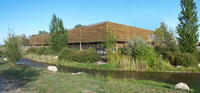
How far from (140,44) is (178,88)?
A: 8.74m

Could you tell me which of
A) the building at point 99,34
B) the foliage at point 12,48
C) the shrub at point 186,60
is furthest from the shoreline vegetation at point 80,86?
the building at point 99,34

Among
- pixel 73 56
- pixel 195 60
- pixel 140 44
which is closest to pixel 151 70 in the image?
pixel 140 44

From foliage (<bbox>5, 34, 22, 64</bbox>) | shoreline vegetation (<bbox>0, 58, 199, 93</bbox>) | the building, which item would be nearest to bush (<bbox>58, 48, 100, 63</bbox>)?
the building

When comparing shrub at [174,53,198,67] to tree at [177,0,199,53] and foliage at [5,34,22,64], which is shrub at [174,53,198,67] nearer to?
tree at [177,0,199,53]

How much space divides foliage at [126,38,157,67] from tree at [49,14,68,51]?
14807 mm

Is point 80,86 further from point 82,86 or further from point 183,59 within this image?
point 183,59

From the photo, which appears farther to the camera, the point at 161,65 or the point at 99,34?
the point at 99,34

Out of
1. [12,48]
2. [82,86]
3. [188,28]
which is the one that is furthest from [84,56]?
[188,28]

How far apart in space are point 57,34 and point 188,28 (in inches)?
833

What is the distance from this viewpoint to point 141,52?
14.5 metres

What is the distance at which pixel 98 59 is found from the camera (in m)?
18.1

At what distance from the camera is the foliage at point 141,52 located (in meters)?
14.5

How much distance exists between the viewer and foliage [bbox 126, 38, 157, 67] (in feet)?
47.5

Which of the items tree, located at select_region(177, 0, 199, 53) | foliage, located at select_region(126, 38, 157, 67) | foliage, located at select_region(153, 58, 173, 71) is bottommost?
foliage, located at select_region(153, 58, 173, 71)
